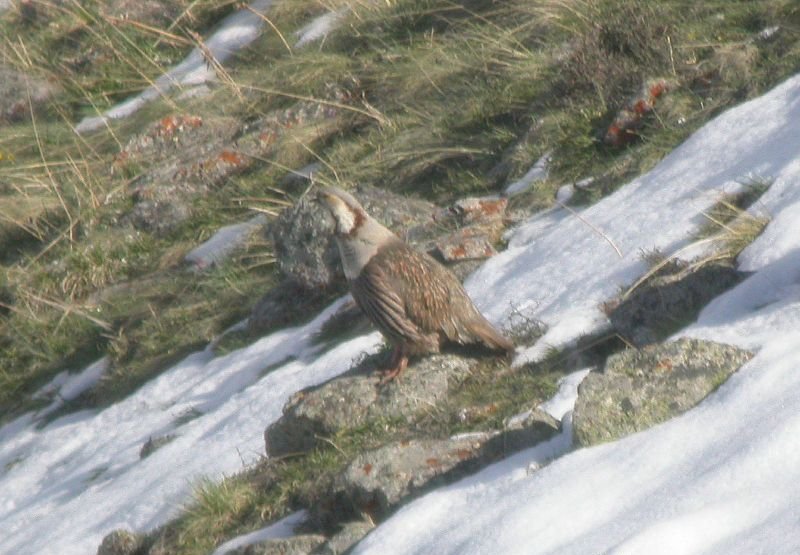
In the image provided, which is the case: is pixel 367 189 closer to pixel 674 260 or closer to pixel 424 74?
pixel 424 74

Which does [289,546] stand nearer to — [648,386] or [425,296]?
[648,386]

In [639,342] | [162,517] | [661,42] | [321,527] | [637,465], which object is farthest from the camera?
[661,42]

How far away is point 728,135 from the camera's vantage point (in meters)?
8.64

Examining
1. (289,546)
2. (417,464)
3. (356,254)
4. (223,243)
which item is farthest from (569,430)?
(223,243)

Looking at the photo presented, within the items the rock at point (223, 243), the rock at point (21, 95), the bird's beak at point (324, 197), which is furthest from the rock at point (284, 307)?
the rock at point (21, 95)

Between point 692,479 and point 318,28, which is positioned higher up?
point 318,28

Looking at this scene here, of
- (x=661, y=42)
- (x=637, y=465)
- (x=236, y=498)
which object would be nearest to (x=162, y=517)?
(x=236, y=498)

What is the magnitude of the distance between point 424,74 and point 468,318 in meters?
4.88

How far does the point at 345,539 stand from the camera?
17.6ft

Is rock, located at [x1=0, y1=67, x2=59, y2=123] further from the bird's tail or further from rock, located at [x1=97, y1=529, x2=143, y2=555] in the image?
the bird's tail

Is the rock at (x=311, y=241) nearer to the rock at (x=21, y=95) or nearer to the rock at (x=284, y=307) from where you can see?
the rock at (x=284, y=307)

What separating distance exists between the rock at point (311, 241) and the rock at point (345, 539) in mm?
4036

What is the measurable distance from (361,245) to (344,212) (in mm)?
188

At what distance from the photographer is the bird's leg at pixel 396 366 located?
687 cm
